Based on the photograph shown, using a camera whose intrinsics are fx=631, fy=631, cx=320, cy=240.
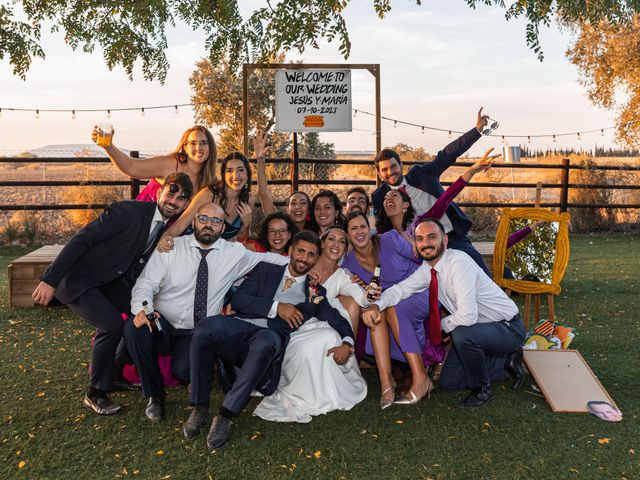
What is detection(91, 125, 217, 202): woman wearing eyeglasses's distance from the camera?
489cm

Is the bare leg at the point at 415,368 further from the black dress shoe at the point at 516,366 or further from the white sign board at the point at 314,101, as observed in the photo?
the white sign board at the point at 314,101

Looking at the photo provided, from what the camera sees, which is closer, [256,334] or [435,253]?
[256,334]

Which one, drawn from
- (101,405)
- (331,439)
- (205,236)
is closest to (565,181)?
(205,236)

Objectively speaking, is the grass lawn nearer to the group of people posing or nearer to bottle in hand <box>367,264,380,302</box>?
the group of people posing

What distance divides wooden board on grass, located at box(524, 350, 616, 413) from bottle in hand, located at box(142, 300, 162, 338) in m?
2.49

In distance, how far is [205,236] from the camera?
13.3 feet

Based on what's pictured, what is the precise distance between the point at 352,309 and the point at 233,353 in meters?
0.97

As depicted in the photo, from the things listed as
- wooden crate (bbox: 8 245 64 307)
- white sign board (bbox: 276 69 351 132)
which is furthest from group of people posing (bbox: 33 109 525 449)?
white sign board (bbox: 276 69 351 132)

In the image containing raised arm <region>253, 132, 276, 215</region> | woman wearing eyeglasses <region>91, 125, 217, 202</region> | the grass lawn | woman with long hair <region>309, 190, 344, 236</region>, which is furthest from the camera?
raised arm <region>253, 132, 276, 215</region>

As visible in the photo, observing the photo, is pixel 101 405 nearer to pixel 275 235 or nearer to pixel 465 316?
pixel 275 235

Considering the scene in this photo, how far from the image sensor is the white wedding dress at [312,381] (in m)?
3.93

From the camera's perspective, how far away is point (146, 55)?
21.0 ft

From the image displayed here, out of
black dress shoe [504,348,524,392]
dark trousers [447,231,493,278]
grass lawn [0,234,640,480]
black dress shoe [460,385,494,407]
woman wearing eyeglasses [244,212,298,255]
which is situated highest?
woman wearing eyeglasses [244,212,298,255]

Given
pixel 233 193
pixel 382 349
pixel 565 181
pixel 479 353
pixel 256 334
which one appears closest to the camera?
pixel 256 334
